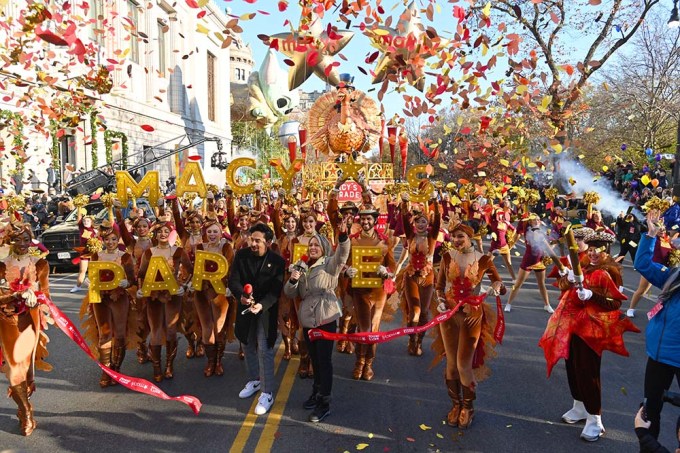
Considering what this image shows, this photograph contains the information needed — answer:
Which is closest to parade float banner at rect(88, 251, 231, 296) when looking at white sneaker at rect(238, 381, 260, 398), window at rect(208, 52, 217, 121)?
white sneaker at rect(238, 381, 260, 398)

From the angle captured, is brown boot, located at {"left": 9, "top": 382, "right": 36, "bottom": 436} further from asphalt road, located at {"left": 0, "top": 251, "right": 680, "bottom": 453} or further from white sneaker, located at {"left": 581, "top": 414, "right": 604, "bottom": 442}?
white sneaker, located at {"left": 581, "top": 414, "right": 604, "bottom": 442}

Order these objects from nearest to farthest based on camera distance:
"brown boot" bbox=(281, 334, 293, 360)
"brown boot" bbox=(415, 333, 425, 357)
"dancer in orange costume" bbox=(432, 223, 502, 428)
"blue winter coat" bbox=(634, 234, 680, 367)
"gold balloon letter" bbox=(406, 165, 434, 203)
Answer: "blue winter coat" bbox=(634, 234, 680, 367) → "dancer in orange costume" bbox=(432, 223, 502, 428) → "brown boot" bbox=(281, 334, 293, 360) → "brown boot" bbox=(415, 333, 425, 357) → "gold balloon letter" bbox=(406, 165, 434, 203)

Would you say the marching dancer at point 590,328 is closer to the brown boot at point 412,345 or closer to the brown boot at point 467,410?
the brown boot at point 467,410

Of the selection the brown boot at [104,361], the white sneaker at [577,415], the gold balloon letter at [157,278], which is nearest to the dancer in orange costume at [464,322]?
the white sneaker at [577,415]

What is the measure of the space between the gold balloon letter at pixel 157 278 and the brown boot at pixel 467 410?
334cm

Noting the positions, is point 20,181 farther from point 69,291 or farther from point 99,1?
point 99,1

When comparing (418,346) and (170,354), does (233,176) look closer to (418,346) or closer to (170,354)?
(170,354)

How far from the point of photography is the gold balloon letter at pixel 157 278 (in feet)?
19.3

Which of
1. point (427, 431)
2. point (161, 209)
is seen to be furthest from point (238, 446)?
point (161, 209)

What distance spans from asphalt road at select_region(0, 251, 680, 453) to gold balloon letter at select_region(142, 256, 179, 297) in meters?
1.05

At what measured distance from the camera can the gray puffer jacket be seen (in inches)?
197

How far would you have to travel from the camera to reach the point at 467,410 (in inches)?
187

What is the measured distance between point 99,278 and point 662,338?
5329mm

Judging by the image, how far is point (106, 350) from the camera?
582cm
